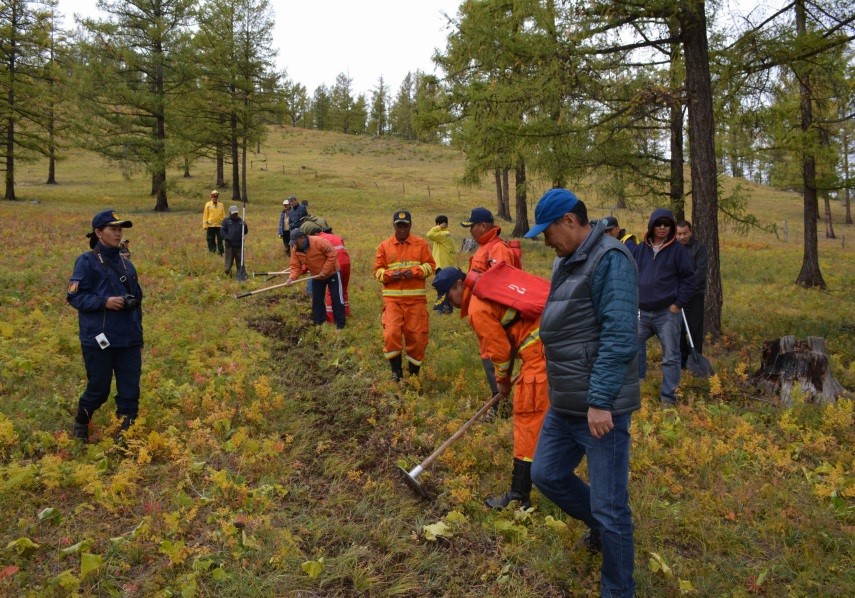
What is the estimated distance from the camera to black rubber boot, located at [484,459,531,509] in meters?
4.46

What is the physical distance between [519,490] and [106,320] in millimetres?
4130

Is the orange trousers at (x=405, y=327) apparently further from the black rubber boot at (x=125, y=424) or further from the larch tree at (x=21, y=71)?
the larch tree at (x=21, y=71)

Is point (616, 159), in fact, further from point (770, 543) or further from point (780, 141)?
point (770, 543)

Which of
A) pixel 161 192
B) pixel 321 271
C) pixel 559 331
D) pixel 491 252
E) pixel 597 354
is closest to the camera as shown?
pixel 597 354

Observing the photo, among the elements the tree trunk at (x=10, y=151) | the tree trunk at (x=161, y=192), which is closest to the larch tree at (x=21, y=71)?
the tree trunk at (x=10, y=151)

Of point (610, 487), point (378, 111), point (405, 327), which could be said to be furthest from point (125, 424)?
point (378, 111)

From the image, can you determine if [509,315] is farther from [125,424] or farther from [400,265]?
[125,424]

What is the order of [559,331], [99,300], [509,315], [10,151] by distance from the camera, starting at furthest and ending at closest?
[10,151], [99,300], [509,315], [559,331]

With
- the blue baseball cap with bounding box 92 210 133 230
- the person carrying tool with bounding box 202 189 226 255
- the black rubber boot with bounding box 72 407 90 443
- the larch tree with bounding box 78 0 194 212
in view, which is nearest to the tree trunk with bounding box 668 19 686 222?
the blue baseball cap with bounding box 92 210 133 230

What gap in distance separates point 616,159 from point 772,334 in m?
5.25

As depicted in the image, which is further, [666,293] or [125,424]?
[666,293]

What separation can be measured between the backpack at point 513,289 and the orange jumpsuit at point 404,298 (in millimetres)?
2876

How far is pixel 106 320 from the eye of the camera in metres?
5.36

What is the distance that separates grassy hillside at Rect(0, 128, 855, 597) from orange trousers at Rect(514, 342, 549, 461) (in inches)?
23.2
